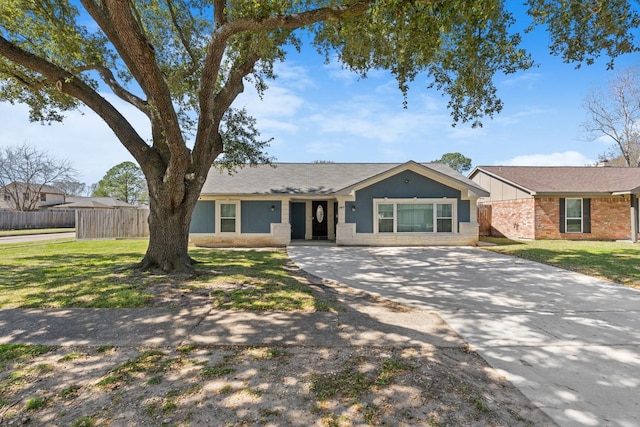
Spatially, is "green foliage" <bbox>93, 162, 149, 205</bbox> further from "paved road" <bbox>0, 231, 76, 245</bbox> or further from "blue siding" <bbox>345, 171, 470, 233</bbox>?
"blue siding" <bbox>345, 171, 470, 233</bbox>

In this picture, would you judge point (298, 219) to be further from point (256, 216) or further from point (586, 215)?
point (586, 215)

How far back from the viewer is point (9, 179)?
3509 cm

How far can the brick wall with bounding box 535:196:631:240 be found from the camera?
51.3 ft

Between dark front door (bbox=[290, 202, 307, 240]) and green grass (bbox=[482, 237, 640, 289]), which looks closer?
green grass (bbox=[482, 237, 640, 289])

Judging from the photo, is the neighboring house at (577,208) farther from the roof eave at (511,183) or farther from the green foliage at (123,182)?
the green foliage at (123,182)

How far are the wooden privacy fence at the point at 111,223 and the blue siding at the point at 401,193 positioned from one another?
1149 cm

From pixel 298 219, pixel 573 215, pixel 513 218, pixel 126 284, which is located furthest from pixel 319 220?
pixel 573 215

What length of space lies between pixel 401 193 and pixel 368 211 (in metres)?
1.80

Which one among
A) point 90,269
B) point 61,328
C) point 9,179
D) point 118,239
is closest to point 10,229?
point 9,179

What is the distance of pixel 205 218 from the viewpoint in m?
14.3

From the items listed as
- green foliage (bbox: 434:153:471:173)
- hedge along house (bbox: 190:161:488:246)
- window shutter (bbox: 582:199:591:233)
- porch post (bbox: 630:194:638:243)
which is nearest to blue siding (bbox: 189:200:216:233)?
hedge along house (bbox: 190:161:488:246)

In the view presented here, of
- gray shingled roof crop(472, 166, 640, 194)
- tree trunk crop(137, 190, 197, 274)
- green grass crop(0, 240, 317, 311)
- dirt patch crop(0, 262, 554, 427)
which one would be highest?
gray shingled roof crop(472, 166, 640, 194)

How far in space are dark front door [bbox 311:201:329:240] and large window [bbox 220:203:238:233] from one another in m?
4.09

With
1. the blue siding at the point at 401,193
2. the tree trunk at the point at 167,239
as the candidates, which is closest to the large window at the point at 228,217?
the blue siding at the point at 401,193
